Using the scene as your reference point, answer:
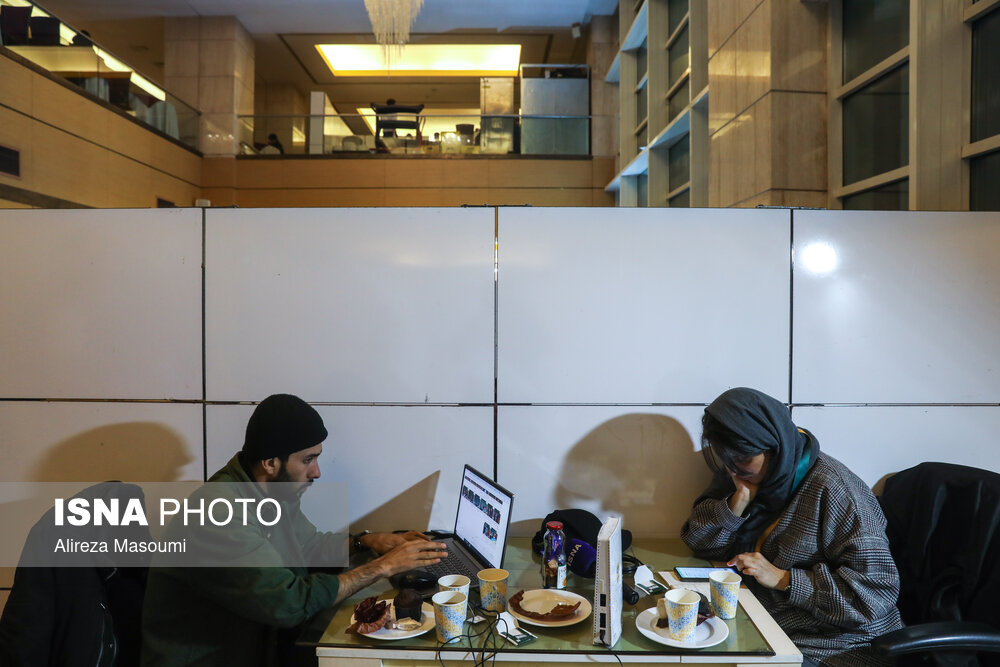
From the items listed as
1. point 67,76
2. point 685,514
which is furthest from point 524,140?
point 685,514

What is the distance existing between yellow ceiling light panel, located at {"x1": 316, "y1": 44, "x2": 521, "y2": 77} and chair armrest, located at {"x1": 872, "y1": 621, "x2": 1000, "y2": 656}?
33.1ft

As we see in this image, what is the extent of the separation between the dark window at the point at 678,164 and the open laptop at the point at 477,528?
4466 mm

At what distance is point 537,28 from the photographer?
937cm

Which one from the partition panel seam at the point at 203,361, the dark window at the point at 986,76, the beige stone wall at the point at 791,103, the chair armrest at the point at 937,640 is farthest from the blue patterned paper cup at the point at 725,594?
the beige stone wall at the point at 791,103

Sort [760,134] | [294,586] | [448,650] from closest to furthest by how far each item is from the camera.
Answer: [448,650] → [294,586] → [760,134]

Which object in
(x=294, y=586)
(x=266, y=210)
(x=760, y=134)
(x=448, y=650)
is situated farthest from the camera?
(x=760, y=134)

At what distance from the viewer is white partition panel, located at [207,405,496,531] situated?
2.28 metres

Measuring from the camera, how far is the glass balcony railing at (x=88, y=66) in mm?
5707

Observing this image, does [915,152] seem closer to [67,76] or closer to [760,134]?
[760,134]

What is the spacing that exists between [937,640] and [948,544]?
0.47m

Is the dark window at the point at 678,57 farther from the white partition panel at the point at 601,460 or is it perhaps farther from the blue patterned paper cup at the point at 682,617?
the blue patterned paper cup at the point at 682,617

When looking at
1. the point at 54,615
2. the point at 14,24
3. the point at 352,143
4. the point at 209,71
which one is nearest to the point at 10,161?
the point at 14,24

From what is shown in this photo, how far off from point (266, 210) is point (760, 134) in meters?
2.75

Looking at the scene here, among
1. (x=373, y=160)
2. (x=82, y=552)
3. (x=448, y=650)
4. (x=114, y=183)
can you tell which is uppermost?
(x=373, y=160)
